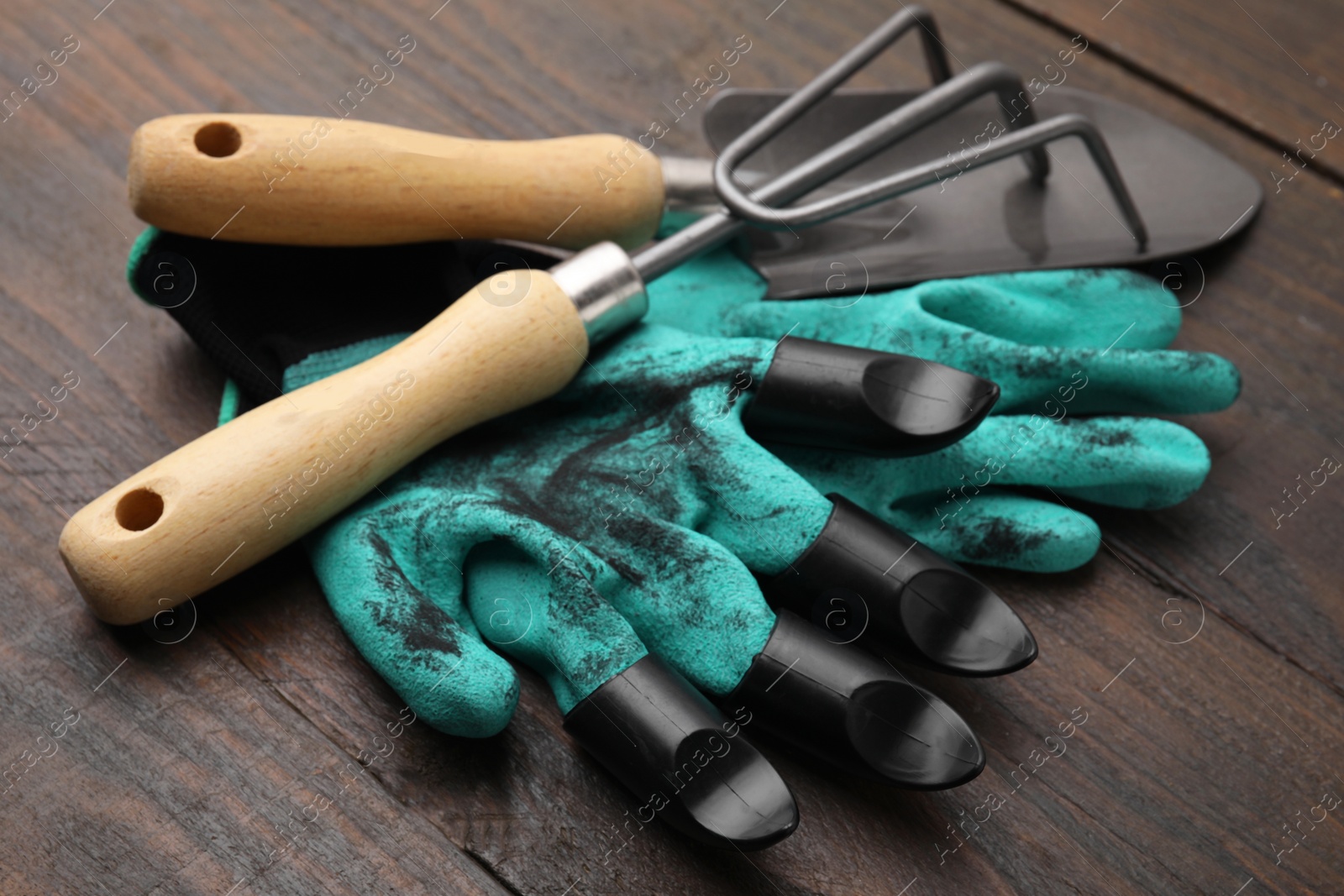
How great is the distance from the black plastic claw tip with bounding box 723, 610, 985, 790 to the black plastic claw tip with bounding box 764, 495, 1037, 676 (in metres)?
0.02

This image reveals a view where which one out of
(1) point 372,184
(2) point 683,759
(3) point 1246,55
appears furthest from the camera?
(3) point 1246,55

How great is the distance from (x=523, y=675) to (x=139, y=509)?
0.21 metres

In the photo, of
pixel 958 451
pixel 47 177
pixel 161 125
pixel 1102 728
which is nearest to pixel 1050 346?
pixel 958 451

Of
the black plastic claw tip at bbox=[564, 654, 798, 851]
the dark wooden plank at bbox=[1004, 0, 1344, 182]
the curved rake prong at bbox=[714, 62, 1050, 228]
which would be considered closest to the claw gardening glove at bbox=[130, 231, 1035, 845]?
the black plastic claw tip at bbox=[564, 654, 798, 851]

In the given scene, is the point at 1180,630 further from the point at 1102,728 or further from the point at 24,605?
the point at 24,605

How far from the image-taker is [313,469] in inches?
19.6

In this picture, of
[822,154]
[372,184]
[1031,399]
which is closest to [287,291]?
[372,184]

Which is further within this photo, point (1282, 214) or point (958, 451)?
point (1282, 214)

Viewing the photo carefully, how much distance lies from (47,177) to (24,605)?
0.33 m

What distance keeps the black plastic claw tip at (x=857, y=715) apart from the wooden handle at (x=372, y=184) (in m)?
0.29

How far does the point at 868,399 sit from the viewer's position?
20.8 inches

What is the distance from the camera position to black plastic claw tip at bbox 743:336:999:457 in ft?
1.72

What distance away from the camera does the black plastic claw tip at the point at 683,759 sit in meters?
0.44

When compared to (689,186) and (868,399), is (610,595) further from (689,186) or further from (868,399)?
(689,186)
